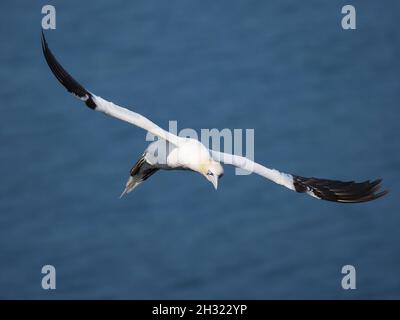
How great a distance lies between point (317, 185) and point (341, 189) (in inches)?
9.8

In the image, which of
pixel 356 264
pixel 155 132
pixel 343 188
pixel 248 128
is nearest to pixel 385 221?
pixel 356 264

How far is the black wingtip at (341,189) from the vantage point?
44.0ft

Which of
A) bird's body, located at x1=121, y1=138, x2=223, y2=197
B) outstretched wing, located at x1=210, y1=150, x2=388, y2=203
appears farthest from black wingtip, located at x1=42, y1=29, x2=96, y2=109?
outstretched wing, located at x1=210, y1=150, x2=388, y2=203

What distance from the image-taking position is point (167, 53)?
19.6 m

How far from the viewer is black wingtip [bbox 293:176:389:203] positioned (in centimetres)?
1341

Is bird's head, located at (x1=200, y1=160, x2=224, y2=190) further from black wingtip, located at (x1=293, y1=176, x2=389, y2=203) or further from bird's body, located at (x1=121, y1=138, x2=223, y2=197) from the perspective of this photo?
black wingtip, located at (x1=293, y1=176, x2=389, y2=203)

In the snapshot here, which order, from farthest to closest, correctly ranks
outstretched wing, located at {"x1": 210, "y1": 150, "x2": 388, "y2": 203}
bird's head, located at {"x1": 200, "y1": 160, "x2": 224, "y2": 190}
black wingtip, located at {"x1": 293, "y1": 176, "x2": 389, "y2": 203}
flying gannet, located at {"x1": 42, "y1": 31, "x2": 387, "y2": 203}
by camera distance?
black wingtip, located at {"x1": 293, "y1": 176, "x2": 389, "y2": 203}, outstretched wing, located at {"x1": 210, "y1": 150, "x2": 388, "y2": 203}, flying gannet, located at {"x1": 42, "y1": 31, "x2": 387, "y2": 203}, bird's head, located at {"x1": 200, "y1": 160, "x2": 224, "y2": 190}

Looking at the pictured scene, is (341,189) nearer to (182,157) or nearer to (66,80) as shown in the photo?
(182,157)

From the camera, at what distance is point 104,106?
12844 millimetres

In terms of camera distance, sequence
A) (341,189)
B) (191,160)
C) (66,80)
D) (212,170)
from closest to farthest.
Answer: (212,170), (191,160), (66,80), (341,189)

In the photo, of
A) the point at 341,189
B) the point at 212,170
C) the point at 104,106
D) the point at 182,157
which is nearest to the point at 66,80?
the point at 104,106

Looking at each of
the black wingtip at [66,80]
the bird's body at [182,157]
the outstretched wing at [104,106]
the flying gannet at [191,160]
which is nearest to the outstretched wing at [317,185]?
the flying gannet at [191,160]

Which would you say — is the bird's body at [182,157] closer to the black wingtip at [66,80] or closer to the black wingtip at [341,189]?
the black wingtip at [66,80]

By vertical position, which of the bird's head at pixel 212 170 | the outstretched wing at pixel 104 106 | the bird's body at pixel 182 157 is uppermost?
the outstretched wing at pixel 104 106
